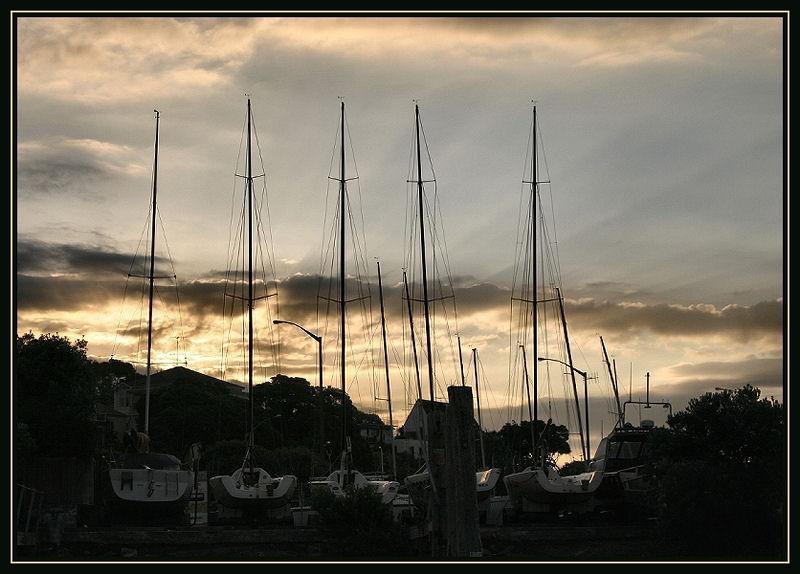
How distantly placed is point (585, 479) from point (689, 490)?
1430 cm

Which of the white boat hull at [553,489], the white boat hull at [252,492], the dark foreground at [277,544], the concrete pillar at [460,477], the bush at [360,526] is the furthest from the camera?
the white boat hull at [553,489]

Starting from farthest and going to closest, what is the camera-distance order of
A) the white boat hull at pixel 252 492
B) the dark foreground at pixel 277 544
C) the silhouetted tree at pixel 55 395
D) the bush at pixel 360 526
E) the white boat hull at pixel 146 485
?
1. the silhouetted tree at pixel 55 395
2. the white boat hull at pixel 252 492
3. the white boat hull at pixel 146 485
4. the dark foreground at pixel 277 544
5. the bush at pixel 360 526

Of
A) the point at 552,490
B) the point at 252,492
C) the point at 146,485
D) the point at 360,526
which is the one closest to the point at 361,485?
the point at 252,492

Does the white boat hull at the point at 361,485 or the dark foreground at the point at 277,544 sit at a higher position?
the white boat hull at the point at 361,485

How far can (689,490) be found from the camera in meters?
34.4

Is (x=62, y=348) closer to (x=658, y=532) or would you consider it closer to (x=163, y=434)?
(x=658, y=532)

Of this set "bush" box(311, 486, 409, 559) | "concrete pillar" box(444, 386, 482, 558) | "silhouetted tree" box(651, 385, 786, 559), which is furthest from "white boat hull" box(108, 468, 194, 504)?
"concrete pillar" box(444, 386, 482, 558)

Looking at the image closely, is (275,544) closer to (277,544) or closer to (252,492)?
(277,544)

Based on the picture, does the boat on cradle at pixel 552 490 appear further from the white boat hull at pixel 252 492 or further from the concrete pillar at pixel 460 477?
the concrete pillar at pixel 460 477

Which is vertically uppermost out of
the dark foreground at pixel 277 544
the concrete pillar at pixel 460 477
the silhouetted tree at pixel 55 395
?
the silhouetted tree at pixel 55 395

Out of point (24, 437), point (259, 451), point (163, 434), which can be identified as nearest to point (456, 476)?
point (24, 437)

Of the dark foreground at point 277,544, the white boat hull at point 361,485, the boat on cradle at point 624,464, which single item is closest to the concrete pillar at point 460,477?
the dark foreground at point 277,544

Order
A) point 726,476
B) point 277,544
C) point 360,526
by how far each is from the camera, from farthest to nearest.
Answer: point 277,544 < point 726,476 < point 360,526

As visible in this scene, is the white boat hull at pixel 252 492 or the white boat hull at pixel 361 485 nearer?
the white boat hull at pixel 361 485
